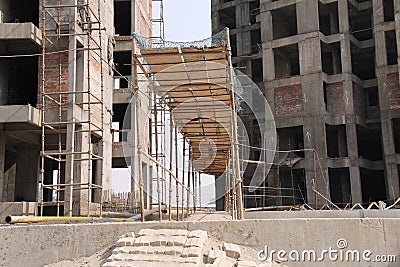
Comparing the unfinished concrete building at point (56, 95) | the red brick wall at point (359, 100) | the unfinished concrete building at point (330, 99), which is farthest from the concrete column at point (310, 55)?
the unfinished concrete building at point (56, 95)

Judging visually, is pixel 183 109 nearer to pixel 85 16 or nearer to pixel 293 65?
pixel 85 16

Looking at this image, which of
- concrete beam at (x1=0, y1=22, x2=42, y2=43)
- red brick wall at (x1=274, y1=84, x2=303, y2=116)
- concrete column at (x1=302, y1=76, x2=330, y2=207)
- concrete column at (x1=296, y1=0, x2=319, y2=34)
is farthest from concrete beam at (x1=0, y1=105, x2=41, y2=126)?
concrete column at (x1=296, y1=0, x2=319, y2=34)

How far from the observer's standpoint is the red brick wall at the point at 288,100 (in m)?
28.5

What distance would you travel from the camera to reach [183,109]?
40.9 feet

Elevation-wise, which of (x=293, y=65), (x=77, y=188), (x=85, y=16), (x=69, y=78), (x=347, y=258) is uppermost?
(x=293, y=65)

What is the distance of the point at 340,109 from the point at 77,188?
60.2 feet

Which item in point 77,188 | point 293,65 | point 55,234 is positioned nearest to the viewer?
point 55,234

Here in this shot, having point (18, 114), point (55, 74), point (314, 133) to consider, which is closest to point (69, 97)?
point (55, 74)

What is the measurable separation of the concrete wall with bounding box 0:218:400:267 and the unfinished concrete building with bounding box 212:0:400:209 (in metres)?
19.0

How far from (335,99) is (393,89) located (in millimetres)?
3349

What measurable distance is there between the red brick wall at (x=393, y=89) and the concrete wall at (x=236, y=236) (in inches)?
872

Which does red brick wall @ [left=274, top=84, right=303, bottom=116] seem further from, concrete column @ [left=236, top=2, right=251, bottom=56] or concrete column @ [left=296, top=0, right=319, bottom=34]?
concrete column @ [left=236, top=2, right=251, bottom=56]

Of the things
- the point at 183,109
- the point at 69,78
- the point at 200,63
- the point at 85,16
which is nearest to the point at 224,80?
the point at 200,63

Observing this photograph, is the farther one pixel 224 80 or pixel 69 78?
pixel 69 78
